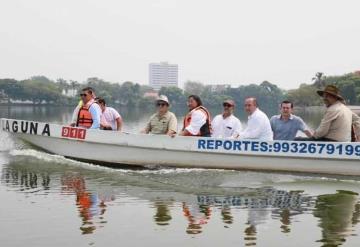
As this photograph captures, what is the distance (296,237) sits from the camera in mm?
6137

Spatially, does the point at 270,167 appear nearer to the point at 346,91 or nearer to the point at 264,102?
the point at 346,91

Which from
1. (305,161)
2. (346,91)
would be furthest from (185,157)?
(346,91)

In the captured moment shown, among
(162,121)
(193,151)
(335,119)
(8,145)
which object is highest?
(335,119)

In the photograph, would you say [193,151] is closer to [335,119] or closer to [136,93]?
[335,119]

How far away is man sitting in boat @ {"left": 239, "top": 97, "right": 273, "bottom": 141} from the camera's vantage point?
418 inches

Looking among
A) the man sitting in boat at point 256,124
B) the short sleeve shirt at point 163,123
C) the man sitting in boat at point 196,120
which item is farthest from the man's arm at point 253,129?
the short sleeve shirt at point 163,123

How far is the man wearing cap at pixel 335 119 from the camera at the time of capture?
9977 mm

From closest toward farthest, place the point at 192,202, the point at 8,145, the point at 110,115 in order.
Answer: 1. the point at 192,202
2. the point at 110,115
3. the point at 8,145

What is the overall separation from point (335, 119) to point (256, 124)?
1586 millimetres

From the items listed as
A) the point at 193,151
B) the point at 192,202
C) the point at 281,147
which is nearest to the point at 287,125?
the point at 281,147

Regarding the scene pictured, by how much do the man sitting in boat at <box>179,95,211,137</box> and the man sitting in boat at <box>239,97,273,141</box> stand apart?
941 mm

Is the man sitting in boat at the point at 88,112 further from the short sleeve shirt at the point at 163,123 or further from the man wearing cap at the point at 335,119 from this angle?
the man wearing cap at the point at 335,119

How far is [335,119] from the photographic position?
1006 centimetres

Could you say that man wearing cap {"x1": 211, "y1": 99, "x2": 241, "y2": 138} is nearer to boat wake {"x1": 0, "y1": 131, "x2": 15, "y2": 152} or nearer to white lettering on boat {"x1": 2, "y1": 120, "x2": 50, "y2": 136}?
white lettering on boat {"x1": 2, "y1": 120, "x2": 50, "y2": 136}
